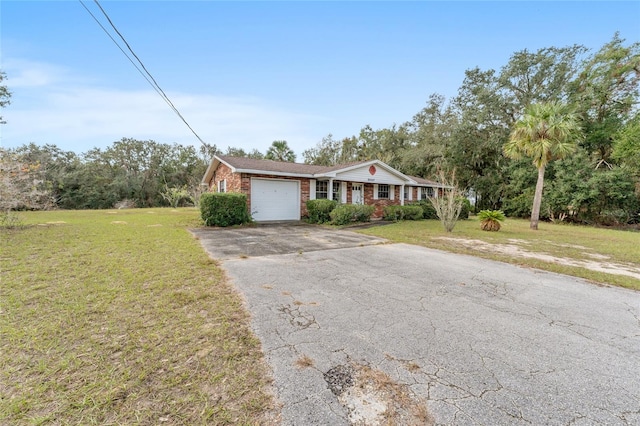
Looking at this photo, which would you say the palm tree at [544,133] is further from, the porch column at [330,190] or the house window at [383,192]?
the porch column at [330,190]

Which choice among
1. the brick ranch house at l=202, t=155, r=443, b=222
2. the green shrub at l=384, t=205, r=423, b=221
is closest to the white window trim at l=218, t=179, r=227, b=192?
the brick ranch house at l=202, t=155, r=443, b=222

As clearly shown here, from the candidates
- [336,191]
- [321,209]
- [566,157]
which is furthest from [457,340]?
[566,157]

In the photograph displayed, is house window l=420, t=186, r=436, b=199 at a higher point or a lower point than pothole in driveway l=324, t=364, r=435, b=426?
higher

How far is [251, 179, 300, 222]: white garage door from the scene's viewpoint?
12156 millimetres

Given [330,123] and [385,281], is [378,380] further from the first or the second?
[330,123]

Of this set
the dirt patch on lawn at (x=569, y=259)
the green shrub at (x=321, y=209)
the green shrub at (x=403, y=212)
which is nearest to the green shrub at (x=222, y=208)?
the green shrub at (x=321, y=209)

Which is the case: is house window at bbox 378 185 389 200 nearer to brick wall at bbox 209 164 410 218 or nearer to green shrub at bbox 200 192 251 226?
brick wall at bbox 209 164 410 218

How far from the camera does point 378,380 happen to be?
1.95 meters

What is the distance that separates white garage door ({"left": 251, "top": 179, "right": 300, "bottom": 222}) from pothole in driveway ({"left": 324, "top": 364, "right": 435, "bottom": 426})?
10578 mm

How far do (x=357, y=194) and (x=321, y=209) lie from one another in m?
3.80

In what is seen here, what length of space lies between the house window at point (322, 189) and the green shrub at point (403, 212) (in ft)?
11.5

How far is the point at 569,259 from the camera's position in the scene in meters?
6.29

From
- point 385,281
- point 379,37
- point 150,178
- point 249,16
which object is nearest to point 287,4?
point 249,16

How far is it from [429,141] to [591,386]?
24825mm
